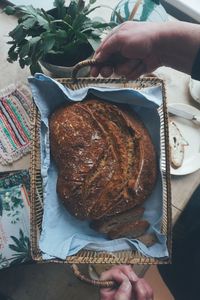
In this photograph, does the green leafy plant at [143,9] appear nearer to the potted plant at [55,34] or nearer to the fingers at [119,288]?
the potted plant at [55,34]

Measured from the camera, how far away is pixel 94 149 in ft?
2.52

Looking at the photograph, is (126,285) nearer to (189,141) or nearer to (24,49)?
(189,141)

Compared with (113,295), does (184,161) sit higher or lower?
higher

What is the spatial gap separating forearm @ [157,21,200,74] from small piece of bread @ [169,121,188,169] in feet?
0.46

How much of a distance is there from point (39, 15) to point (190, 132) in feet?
1.30

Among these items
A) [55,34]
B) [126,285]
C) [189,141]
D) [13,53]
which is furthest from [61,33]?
[126,285]

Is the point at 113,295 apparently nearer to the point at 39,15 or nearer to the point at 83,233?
the point at 83,233

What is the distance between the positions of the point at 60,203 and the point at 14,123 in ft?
0.76

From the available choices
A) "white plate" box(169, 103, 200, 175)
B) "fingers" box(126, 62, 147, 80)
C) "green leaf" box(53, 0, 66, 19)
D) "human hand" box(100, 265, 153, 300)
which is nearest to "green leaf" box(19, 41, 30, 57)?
"green leaf" box(53, 0, 66, 19)

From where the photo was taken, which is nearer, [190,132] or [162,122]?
[162,122]

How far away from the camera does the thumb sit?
71 cm


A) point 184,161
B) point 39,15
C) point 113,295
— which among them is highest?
point 39,15

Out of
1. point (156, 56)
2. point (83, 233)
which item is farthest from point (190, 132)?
point (83, 233)

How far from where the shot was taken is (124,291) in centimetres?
72
